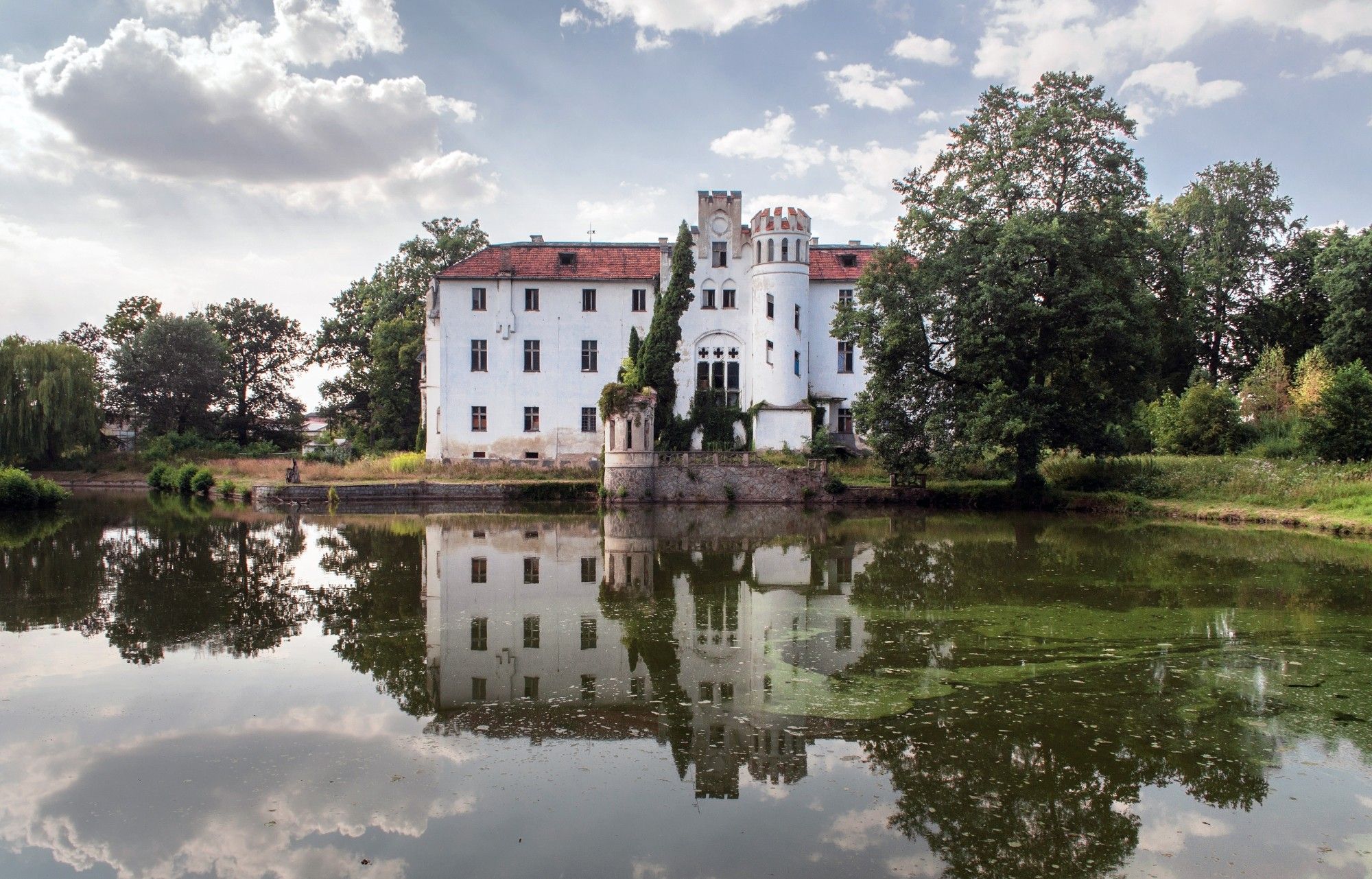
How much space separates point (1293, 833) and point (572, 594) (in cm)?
1009

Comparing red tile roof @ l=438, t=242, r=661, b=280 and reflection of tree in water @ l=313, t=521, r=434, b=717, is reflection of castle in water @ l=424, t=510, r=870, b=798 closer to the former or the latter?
reflection of tree in water @ l=313, t=521, r=434, b=717

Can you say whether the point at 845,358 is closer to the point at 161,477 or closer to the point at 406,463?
the point at 406,463

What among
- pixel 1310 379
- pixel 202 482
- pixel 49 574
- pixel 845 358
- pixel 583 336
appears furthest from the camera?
pixel 845 358

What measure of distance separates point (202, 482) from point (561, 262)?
17789 millimetres

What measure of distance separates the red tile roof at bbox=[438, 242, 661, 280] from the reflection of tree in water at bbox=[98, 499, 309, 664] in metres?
18.8

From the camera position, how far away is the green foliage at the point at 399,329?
4791 cm

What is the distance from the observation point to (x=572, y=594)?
565 inches

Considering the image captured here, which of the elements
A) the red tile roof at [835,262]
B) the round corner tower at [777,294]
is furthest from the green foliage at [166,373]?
the red tile roof at [835,262]

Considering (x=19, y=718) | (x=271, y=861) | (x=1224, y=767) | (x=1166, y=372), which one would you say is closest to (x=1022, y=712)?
(x=1224, y=767)

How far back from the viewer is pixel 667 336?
37250 millimetres

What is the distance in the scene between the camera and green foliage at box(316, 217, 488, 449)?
157ft

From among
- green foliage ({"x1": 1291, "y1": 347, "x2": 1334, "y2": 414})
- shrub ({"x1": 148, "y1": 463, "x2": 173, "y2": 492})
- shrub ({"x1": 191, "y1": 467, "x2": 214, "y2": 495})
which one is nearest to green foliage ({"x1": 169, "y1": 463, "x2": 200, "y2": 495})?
shrub ({"x1": 191, "y1": 467, "x2": 214, "y2": 495})

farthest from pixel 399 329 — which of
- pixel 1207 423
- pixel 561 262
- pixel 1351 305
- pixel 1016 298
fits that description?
pixel 1351 305

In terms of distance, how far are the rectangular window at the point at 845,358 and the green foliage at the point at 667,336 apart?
25.1ft
